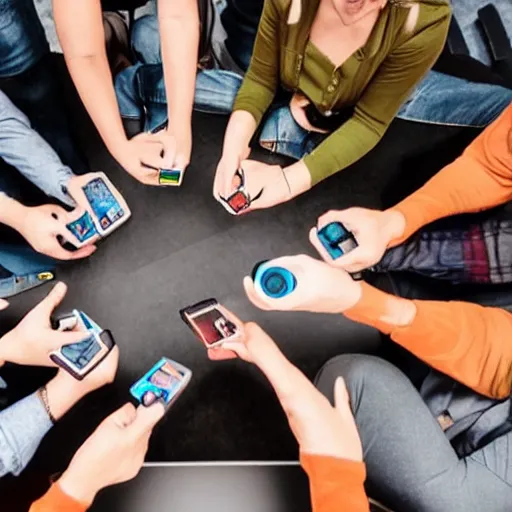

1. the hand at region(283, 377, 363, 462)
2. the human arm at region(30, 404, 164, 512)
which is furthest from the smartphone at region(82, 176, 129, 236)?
the hand at region(283, 377, 363, 462)

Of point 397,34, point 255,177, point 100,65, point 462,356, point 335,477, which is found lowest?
point 335,477

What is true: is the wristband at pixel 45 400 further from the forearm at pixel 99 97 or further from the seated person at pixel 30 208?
the forearm at pixel 99 97

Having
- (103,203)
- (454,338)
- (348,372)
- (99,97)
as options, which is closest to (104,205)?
(103,203)

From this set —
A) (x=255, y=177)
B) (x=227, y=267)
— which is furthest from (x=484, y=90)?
(x=227, y=267)

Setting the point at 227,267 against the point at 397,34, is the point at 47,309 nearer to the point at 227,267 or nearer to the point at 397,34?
the point at 227,267

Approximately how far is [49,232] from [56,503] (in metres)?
0.46

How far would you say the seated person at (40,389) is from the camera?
1.05 m

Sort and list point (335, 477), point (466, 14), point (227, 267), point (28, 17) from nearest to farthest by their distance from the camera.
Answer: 1. point (335, 477)
2. point (227, 267)
3. point (28, 17)
4. point (466, 14)

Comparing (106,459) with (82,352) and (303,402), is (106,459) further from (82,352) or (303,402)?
(303,402)

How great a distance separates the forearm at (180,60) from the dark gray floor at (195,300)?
0.06m

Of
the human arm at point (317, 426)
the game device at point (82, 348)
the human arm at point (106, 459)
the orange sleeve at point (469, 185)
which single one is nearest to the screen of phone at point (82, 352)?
the game device at point (82, 348)

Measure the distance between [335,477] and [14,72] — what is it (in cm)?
98

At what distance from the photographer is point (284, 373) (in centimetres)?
106

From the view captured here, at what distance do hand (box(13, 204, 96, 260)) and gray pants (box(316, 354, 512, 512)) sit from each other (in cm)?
50
